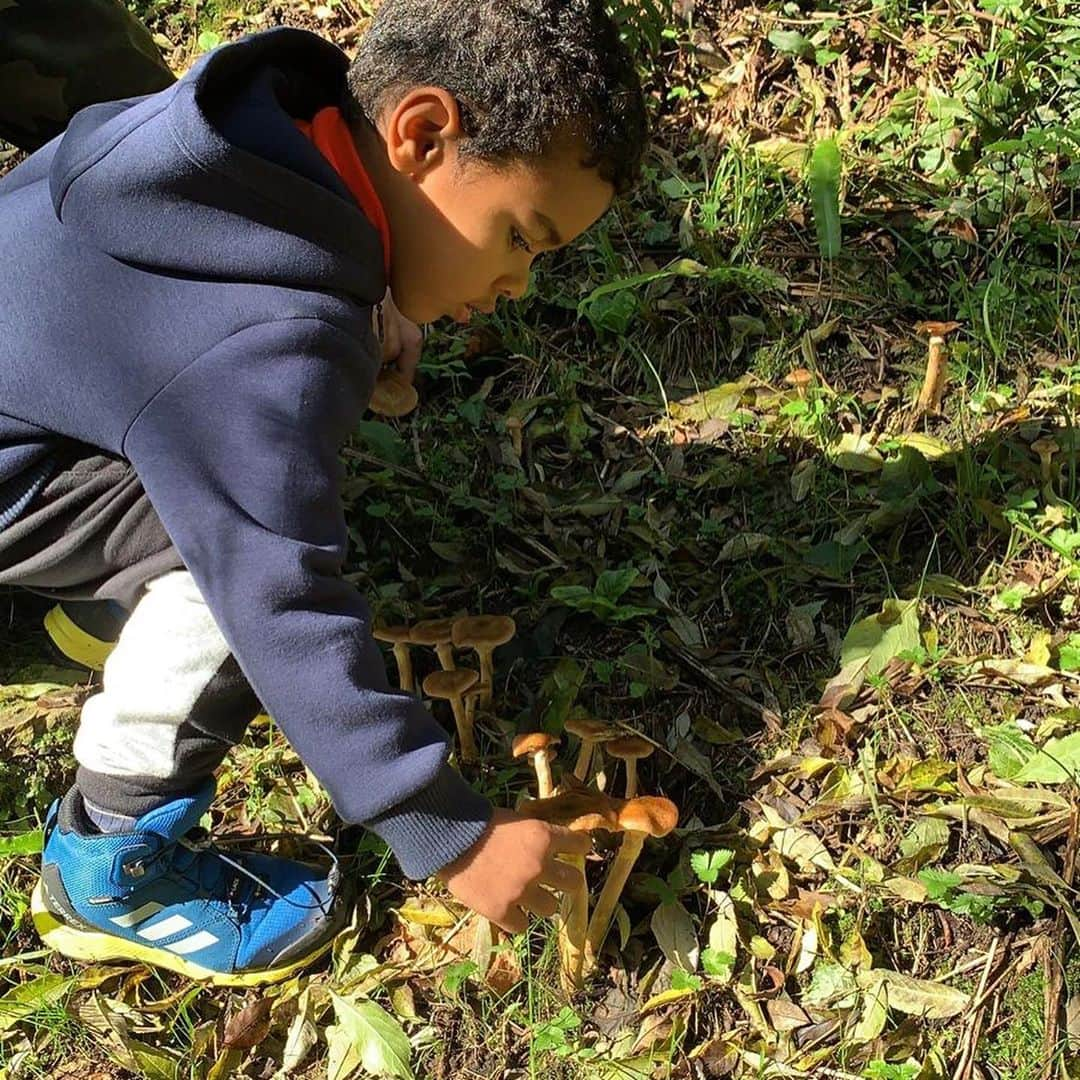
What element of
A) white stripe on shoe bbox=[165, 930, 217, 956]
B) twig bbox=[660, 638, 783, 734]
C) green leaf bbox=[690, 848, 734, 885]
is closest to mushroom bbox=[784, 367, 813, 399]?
twig bbox=[660, 638, 783, 734]

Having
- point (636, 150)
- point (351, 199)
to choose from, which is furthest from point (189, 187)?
point (636, 150)

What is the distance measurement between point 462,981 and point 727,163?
9.15 feet

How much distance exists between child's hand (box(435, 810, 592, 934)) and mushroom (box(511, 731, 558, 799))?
32 cm

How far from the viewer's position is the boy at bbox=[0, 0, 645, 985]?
2049 millimetres

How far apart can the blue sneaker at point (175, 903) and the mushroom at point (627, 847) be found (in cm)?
56

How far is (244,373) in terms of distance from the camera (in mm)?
2055

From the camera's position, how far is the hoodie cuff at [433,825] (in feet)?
6.91

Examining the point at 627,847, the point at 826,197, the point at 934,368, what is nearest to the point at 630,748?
the point at 627,847

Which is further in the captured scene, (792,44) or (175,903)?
(792,44)

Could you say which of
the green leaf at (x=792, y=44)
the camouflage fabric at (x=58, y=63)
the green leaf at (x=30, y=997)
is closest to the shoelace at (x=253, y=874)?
the green leaf at (x=30, y=997)

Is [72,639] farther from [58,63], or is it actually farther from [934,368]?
[934,368]

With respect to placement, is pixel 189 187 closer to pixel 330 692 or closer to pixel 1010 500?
pixel 330 692

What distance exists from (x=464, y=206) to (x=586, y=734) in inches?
44.3

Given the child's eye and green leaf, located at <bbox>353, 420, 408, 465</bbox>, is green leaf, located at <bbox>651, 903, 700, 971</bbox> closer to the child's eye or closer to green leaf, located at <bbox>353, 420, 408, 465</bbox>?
the child's eye
